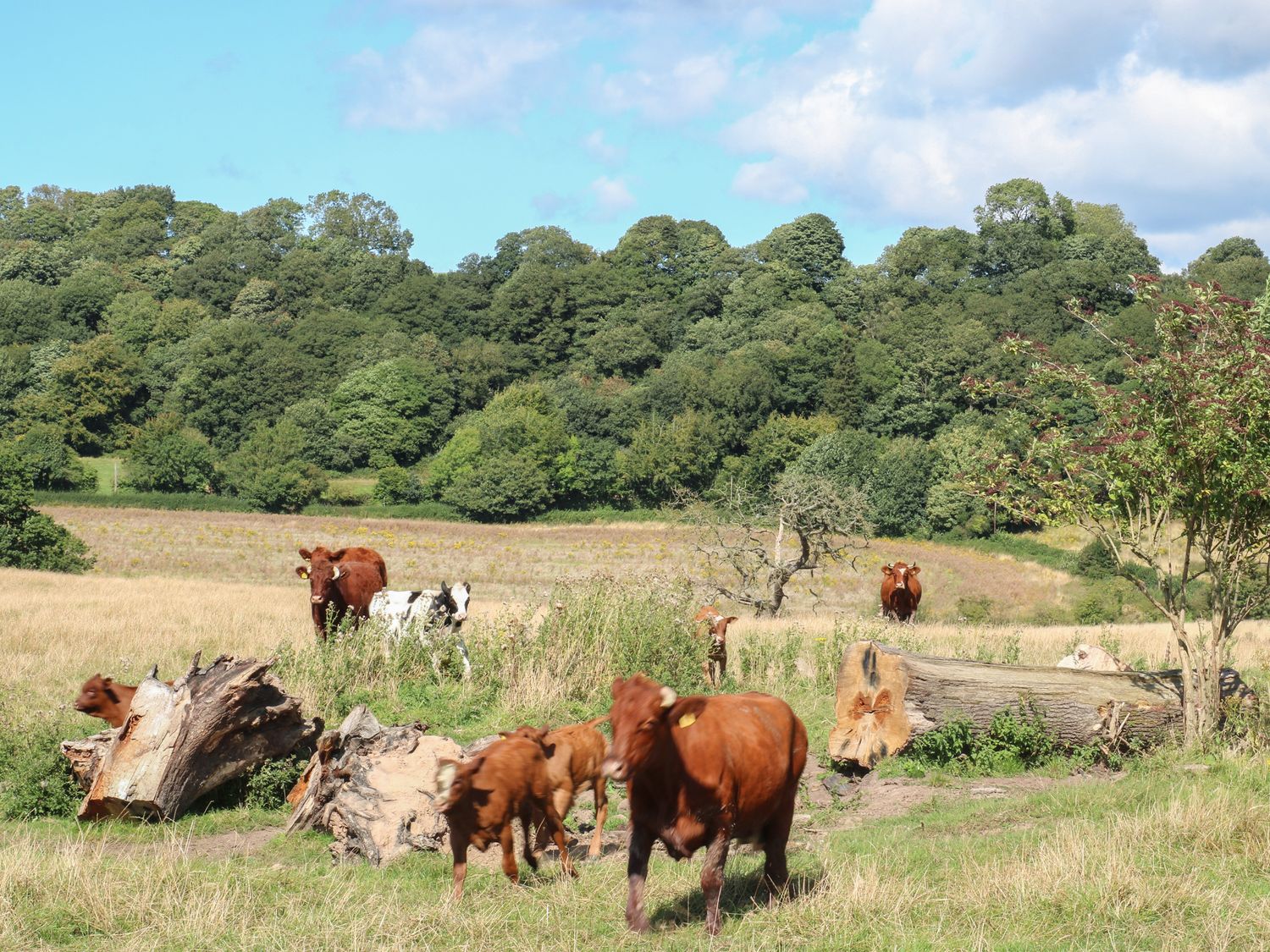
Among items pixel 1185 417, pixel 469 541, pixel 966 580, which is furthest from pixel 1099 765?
pixel 469 541

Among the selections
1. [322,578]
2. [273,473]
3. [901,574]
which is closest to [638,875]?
[322,578]

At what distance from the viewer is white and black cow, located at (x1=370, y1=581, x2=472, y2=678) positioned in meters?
15.7

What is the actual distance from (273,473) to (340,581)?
55.2m

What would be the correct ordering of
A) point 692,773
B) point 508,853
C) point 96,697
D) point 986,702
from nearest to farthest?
point 692,773
point 508,853
point 96,697
point 986,702

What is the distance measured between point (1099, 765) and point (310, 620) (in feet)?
47.7

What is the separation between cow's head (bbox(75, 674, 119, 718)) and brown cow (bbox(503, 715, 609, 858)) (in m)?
5.36

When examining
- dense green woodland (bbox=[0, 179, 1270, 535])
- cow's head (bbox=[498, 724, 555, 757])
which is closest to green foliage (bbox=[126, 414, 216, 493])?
dense green woodland (bbox=[0, 179, 1270, 535])

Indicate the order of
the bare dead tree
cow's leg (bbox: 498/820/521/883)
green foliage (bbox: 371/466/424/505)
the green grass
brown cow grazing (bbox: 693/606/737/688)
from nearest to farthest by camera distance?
the green grass < cow's leg (bbox: 498/820/521/883) < brown cow grazing (bbox: 693/606/737/688) < the bare dead tree < green foliage (bbox: 371/466/424/505)

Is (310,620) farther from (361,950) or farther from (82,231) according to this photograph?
(82,231)

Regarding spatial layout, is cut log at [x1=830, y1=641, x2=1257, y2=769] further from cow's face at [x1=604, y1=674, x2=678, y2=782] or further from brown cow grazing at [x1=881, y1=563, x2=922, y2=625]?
brown cow grazing at [x1=881, y1=563, x2=922, y2=625]

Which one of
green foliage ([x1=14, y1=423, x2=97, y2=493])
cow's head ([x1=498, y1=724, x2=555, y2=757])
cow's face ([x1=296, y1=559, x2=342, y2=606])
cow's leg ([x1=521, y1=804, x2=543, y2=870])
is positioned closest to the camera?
cow's leg ([x1=521, y1=804, x2=543, y2=870])

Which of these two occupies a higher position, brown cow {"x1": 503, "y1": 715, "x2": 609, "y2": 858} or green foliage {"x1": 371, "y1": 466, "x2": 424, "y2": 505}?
green foliage {"x1": 371, "y1": 466, "x2": 424, "y2": 505}

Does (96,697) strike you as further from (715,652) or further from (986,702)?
(986,702)

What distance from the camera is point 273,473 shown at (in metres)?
71.0
